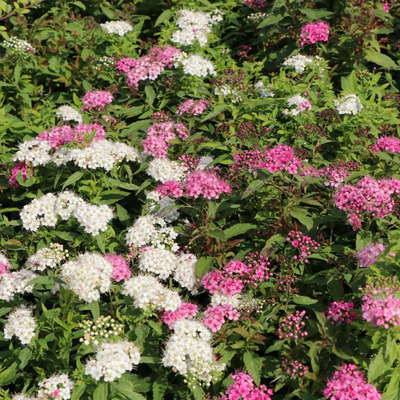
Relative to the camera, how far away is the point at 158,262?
13.7ft

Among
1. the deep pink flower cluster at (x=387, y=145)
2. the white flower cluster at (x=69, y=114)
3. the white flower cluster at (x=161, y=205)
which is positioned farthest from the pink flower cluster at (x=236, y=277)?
the white flower cluster at (x=69, y=114)

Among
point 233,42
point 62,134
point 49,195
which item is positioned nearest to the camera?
point 49,195

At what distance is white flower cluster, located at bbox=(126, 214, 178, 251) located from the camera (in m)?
4.36

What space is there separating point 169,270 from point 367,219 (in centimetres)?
153

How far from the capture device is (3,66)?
612cm

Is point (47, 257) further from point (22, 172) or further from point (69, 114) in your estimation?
point (69, 114)

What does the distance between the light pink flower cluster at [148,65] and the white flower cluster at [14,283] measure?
2341mm

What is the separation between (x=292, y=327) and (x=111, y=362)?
4.11ft

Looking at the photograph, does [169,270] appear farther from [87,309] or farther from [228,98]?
[228,98]

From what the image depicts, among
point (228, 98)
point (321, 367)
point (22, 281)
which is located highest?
point (228, 98)

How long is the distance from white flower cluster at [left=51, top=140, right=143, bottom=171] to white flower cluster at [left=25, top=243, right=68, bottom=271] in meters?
0.72

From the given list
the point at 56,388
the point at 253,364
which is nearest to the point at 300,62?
the point at 253,364

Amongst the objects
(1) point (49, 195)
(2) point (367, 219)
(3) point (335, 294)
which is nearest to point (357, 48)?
(2) point (367, 219)

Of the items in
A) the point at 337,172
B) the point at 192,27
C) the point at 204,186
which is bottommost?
the point at 204,186
